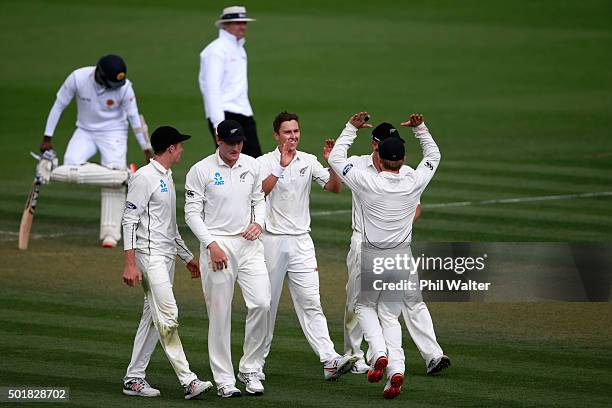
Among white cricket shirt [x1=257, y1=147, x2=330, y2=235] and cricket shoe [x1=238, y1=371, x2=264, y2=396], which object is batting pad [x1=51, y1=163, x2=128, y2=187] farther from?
cricket shoe [x1=238, y1=371, x2=264, y2=396]

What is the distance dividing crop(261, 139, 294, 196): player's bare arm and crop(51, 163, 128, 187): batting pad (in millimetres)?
4710

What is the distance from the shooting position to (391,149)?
372 inches

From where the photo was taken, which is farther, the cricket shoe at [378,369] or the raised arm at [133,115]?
the raised arm at [133,115]

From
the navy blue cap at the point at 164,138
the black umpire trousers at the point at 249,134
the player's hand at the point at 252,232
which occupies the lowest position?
the player's hand at the point at 252,232

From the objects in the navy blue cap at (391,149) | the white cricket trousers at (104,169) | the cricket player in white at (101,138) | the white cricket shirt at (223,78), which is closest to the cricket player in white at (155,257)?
the navy blue cap at (391,149)

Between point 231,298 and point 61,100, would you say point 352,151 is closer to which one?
point 61,100

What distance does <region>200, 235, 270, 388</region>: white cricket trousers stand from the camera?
9.42 metres

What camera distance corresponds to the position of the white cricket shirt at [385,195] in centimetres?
957

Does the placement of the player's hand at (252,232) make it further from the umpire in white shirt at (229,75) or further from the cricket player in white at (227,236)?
the umpire in white shirt at (229,75)

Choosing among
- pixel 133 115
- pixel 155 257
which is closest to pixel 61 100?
pixel 133 115

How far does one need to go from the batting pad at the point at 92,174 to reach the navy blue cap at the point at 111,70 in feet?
3.02

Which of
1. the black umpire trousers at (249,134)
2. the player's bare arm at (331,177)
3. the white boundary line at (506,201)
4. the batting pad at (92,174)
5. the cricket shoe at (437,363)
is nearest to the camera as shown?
the cricket shoe at (437,363)

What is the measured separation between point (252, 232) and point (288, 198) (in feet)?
2.28

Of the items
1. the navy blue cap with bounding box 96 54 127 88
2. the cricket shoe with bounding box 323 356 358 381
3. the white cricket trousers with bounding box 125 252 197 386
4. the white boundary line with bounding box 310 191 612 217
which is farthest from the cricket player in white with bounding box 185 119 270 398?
the white boundary line with bounding box 310 191 612 217
